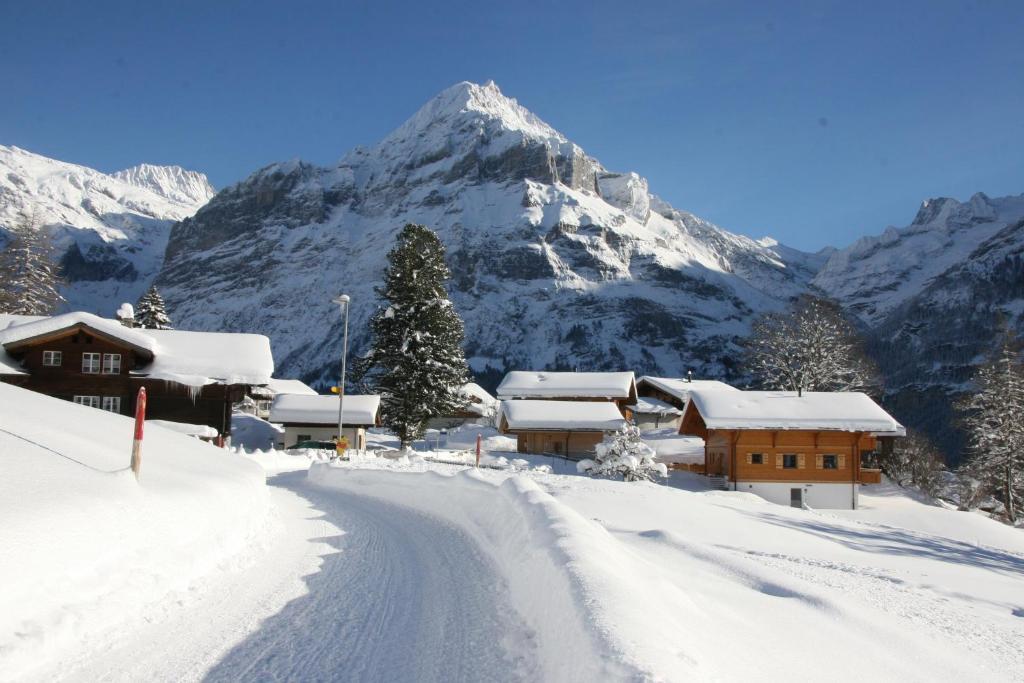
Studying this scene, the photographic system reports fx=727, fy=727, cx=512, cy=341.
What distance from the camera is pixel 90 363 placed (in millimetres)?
38625

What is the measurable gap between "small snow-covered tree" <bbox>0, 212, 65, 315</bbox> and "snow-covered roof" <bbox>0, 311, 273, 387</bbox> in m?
13.3

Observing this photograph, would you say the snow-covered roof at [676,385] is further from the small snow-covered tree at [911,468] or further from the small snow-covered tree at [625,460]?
the small snow-covered tree at [625,460]

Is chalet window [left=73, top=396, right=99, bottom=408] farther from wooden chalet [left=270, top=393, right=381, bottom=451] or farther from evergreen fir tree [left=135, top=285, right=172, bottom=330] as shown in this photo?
evergreen fir tree [left=135, top=285, right=172, bottom=330]

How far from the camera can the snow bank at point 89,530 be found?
534 centimetres

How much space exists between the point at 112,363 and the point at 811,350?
4198cm

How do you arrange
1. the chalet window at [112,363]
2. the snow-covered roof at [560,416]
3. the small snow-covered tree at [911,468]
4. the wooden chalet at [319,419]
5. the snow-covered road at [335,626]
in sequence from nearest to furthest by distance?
the snow-covered road at [335,626]
the chalet window at [112,363]
the small snow-covered tree at [911,468]
the snow-covered roof at [560,416]
the wooden chalet at [319,419]

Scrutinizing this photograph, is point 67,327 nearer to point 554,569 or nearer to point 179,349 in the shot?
point 179,349

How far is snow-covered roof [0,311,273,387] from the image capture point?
120 ft

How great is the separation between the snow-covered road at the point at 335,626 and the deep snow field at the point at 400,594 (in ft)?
0.09

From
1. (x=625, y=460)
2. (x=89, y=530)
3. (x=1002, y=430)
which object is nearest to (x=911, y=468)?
(x=1002, y=430)

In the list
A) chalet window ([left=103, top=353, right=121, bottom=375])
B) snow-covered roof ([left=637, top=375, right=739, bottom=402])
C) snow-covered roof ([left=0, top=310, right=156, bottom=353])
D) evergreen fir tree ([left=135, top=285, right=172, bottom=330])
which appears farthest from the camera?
snow-covered roof ([left=637, top=375, right=739, bottom=402])

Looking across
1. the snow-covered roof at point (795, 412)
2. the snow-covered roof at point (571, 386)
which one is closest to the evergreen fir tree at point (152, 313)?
the snow-covered roof at point (571, 386)

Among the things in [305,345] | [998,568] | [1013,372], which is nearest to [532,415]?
[1013,372]

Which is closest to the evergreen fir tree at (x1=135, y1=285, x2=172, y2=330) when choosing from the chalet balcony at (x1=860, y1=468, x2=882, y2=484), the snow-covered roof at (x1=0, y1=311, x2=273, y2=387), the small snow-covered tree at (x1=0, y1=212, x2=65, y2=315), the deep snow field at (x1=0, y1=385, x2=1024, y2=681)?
the small snow-covered tree at (x1=0, y1=212, x2=65, y2=315)
